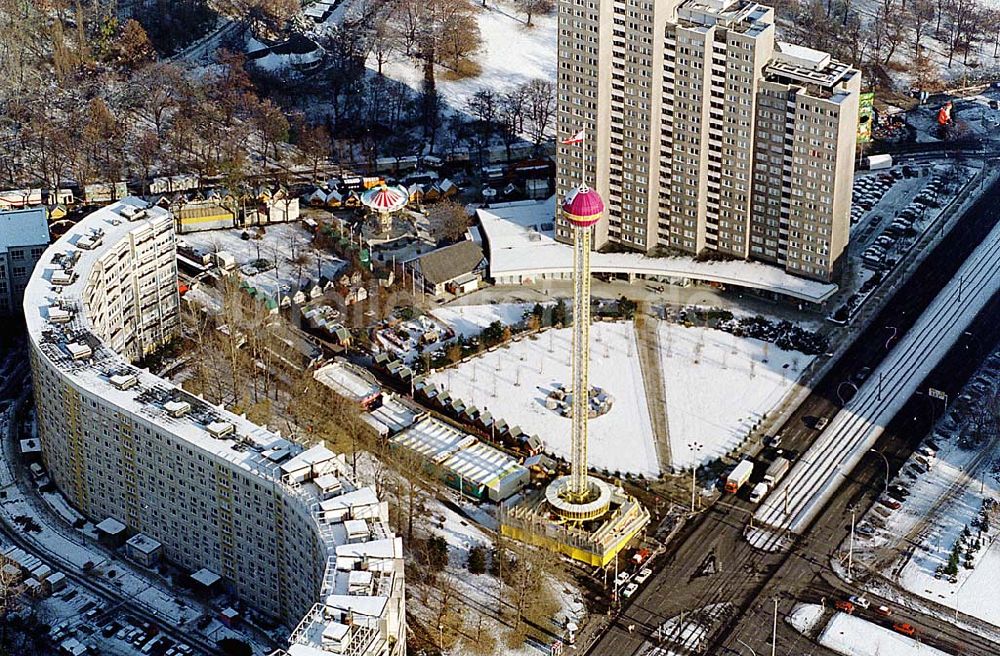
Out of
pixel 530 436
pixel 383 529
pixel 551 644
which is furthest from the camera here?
pixel 530 436

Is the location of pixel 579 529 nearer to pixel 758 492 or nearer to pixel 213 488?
pixel 758 492

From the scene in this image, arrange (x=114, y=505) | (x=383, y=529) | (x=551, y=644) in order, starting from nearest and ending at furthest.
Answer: (x=383, y=529)
(x=551, y=644)
(x=114, y=505)

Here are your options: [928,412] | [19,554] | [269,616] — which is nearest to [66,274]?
[19,554]

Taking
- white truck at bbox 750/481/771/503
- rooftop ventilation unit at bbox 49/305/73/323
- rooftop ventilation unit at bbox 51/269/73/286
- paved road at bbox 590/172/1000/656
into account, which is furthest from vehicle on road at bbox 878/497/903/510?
rooftop ventilation unit at bbox 51/269/73/286

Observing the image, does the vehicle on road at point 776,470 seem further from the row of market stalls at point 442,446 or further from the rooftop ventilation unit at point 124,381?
the rooftop ventilation unit at point 124,381

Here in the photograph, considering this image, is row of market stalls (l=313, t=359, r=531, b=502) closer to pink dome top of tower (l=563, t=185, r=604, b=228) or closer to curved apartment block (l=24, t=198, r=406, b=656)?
curved apartment block (l=24, t=198, r=406, b=656)

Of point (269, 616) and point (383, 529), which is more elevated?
point (383, 529)

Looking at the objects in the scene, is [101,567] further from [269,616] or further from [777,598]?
[777,598]

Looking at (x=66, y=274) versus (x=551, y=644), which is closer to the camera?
(x=551, y=644)
